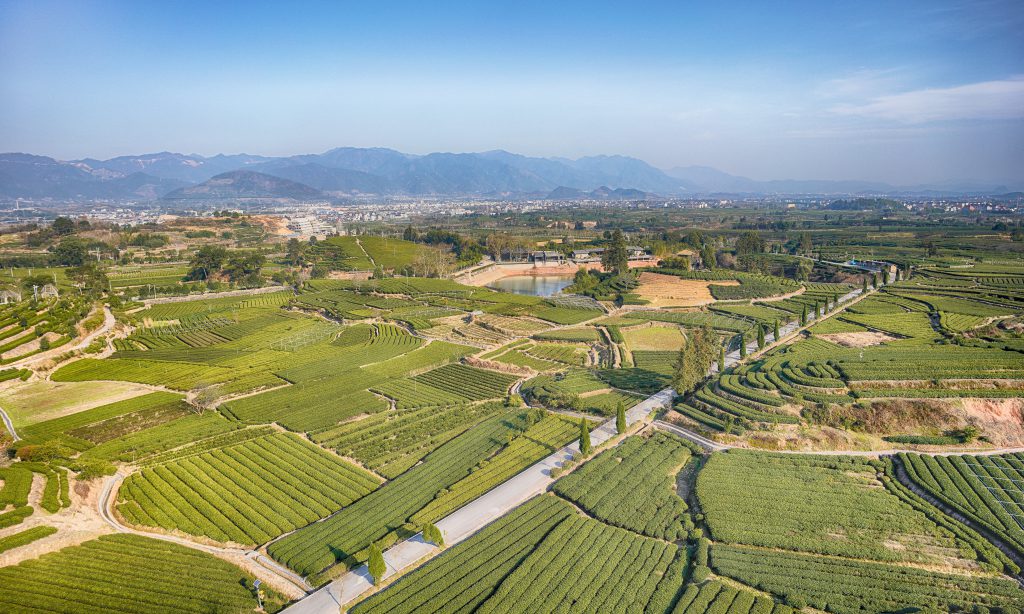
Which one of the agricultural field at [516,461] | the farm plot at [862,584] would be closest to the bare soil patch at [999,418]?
the agricultural field at [516,461]

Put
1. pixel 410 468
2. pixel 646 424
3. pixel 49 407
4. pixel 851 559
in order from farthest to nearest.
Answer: pixel 49 407
pixel 646 424
pixel 410 468
pixel 851 559

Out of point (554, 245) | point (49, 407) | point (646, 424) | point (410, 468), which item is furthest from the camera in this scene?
point (554, 245)

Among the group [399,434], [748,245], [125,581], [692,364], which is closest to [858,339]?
[692,364]

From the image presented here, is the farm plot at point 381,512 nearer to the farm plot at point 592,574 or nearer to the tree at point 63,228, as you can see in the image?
the farm plot at point 592,574

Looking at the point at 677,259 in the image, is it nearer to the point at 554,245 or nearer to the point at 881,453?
the point at 554,245

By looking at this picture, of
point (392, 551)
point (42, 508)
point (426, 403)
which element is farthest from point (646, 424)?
point (42, 508)
